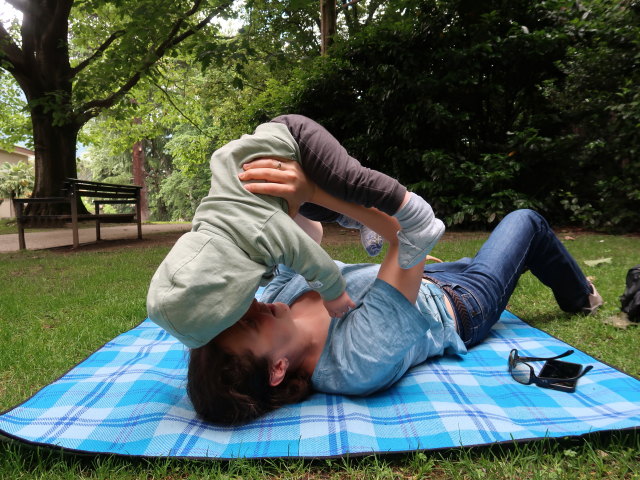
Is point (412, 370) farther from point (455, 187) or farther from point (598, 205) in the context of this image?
point (598, 205)

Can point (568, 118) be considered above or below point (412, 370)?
above

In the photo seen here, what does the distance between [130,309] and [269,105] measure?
889cm

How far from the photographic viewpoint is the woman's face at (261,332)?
72.1 inches

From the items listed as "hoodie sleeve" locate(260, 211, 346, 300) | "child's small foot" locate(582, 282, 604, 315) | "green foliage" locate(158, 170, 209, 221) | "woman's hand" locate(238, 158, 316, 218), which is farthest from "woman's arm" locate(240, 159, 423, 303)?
"green foliage" locate(158, 170, 209, 221)

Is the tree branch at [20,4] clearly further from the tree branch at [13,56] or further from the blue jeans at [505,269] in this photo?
the blue jeans at [505,269]

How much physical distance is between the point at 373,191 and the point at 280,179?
1.40 feet

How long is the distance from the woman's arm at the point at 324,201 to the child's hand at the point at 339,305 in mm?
217

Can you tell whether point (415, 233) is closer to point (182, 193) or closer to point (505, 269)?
point (505, 269)

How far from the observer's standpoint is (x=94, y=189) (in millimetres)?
8109

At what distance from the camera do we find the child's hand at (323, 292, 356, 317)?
6.47 feet

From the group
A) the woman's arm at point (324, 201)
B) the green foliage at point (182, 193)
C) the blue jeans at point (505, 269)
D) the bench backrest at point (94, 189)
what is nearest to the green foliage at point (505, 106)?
the bench backrest at point (94, 189)

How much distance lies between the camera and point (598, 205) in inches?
326

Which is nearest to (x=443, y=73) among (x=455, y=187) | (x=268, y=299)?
(x=455, y=187)

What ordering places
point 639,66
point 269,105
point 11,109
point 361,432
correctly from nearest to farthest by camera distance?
point 361,432
point 639,66
point 269,105
point 11,109
